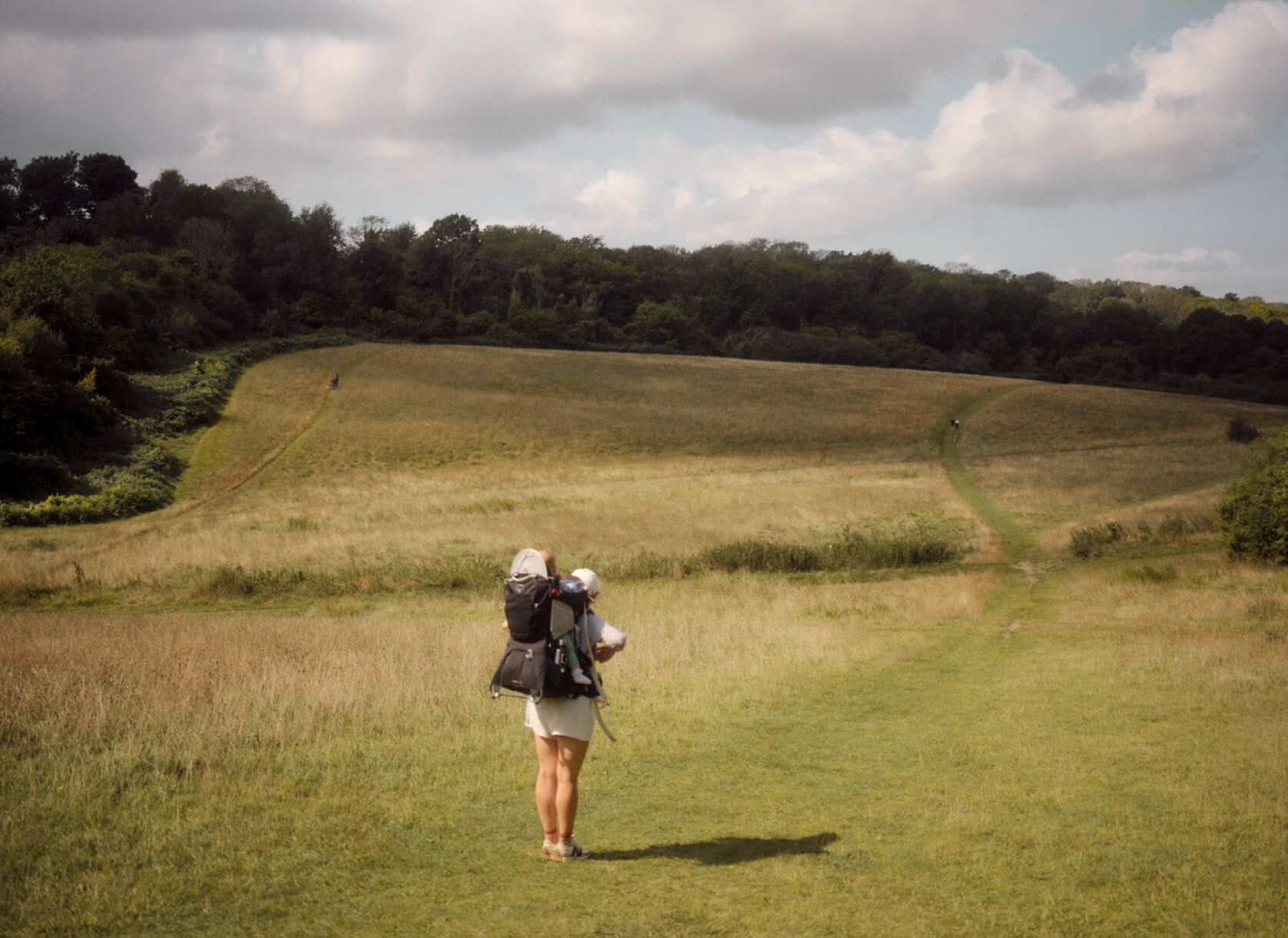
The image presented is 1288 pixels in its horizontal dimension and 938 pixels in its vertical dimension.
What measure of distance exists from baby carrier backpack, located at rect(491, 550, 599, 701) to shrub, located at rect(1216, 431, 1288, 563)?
26.5m

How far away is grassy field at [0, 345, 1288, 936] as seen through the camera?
6723 millimetres

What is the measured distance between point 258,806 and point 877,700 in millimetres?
8701

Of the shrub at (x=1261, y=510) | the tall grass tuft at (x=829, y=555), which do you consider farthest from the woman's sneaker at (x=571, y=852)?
the shrub at (x=1261, y=510)

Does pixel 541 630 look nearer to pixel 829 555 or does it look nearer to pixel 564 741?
pixel 564 741

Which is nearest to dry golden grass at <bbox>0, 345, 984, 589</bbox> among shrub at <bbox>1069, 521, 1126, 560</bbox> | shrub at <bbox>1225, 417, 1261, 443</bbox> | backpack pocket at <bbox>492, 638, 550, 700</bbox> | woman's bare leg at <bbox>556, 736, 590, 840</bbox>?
shrub at <bbox>1069, 521, 1126, 560</bbox>

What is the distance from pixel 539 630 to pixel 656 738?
4942 mm

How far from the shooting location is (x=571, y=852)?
7379mm

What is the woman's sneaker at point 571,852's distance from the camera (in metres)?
7.36

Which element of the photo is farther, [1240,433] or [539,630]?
[1240,433]

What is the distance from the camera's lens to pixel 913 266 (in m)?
181

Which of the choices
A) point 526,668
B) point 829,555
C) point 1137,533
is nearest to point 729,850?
point 526,668

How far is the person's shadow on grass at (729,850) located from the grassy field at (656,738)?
0.04 metres

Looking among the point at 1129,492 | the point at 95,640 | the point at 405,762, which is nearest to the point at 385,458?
the point at 95,640

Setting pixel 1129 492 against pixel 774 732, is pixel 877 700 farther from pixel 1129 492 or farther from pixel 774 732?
pixel 1129 492
